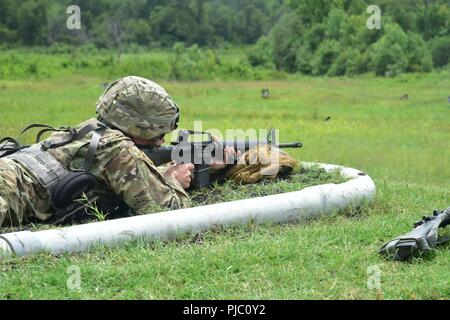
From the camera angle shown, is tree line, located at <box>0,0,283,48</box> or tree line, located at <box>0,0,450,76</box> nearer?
tree line, located at <box>0,0,450,76</box>

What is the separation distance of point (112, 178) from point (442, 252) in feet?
6.66

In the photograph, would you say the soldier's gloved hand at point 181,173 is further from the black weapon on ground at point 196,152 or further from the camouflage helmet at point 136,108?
the camouflage helmet at point 136,108

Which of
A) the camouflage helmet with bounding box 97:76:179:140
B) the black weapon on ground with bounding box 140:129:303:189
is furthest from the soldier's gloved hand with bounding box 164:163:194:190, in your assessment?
the camouflage helmet with bounding box 97:76:179:140

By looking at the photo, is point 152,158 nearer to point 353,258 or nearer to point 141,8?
point 353,258

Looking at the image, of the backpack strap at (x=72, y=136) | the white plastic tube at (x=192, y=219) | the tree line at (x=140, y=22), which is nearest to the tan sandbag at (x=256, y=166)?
the white plastic tube at (x=192, y=219)

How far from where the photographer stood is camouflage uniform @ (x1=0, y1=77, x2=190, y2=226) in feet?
17.7

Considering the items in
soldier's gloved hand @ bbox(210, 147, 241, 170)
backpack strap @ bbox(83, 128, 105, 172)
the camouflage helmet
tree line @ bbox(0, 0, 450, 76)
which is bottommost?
tree line @ bbox(0, 0, 450, 76)

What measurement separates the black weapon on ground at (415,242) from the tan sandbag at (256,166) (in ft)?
6.22

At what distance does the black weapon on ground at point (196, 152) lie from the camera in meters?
6.18

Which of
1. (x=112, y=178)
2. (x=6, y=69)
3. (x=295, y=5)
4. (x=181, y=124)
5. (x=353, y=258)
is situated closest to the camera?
(x=353, y=258)

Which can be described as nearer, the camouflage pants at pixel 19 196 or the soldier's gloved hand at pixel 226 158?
the camouflage pants at pixel 19 196

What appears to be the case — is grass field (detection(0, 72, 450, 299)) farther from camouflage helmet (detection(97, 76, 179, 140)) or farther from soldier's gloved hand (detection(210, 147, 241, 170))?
soldier's gloved hand (detection(210, 147, 241, 170))
